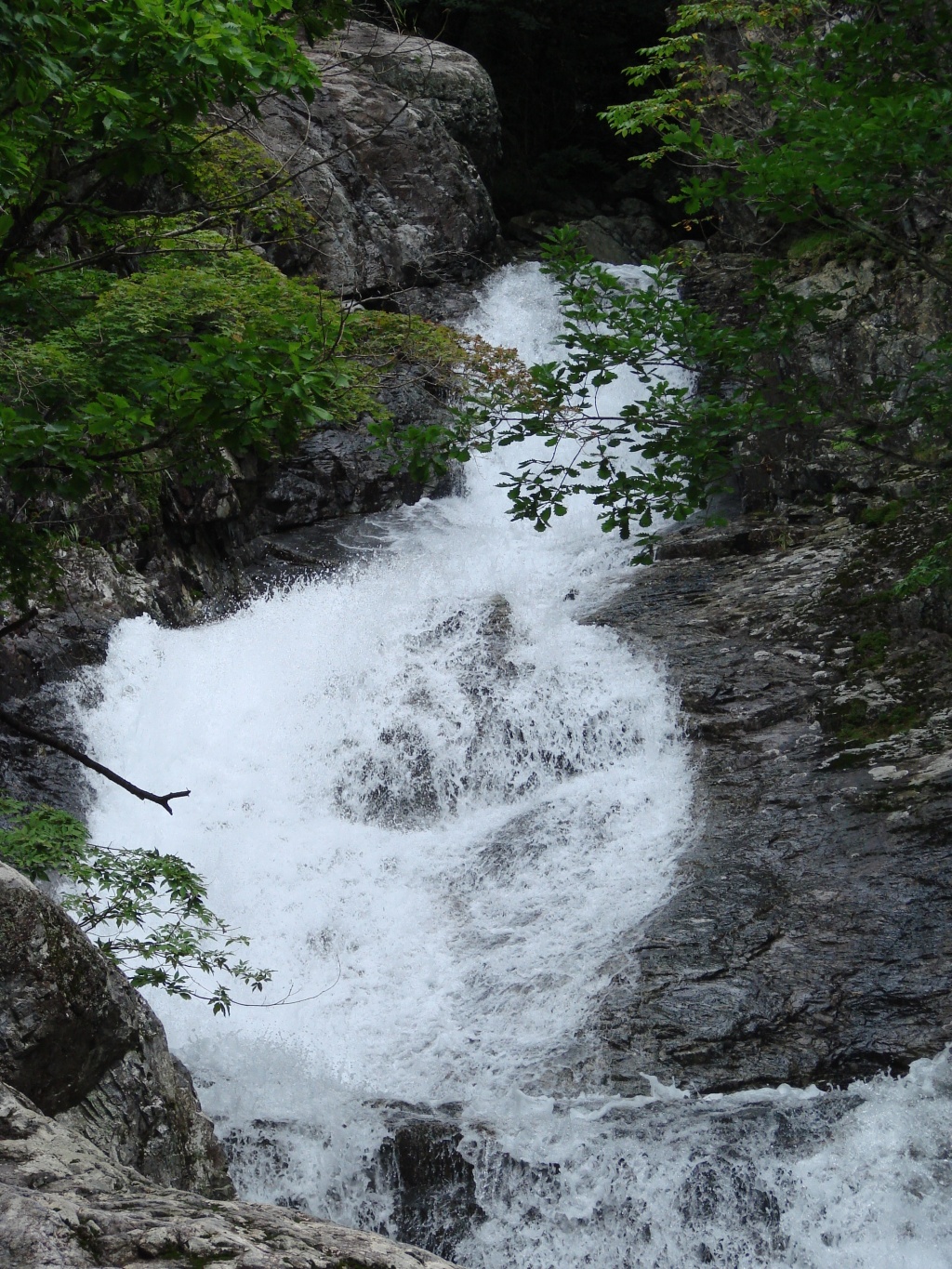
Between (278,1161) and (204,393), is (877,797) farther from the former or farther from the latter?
(204,393)

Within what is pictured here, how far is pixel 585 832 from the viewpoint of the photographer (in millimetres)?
9938

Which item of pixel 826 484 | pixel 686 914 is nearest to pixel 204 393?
pixel 686 914

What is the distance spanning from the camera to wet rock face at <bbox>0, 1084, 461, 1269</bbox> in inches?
81.1

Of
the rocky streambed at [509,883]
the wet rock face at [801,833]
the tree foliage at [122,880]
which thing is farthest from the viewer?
the wet rock face at [801,833]

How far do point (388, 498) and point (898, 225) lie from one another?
8259 mm

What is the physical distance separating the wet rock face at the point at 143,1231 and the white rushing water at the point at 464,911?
14.7 ft

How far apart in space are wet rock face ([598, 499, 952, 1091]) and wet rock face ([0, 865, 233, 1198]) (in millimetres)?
3208

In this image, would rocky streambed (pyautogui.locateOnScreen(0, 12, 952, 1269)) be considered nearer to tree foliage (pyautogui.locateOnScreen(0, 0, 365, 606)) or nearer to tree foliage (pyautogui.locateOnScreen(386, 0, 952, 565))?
tree foliage (pyautogui.locateOnScreen(0, 0, 365, 606))

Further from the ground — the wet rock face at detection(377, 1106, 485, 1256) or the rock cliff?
the rock cliff

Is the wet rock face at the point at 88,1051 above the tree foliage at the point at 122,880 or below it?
below

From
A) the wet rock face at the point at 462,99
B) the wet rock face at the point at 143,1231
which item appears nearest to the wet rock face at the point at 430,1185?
the wet rock face at the point at 143,1231

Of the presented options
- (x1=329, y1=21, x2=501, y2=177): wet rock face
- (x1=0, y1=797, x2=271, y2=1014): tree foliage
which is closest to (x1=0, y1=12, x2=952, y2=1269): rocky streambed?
(x1=0, y1=797, x2=271, y2=1014): tree foliage

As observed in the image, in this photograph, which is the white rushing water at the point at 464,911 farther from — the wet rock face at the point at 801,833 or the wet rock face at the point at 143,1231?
the wet rock face at the point at 143,1231

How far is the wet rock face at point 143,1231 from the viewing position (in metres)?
2.06
